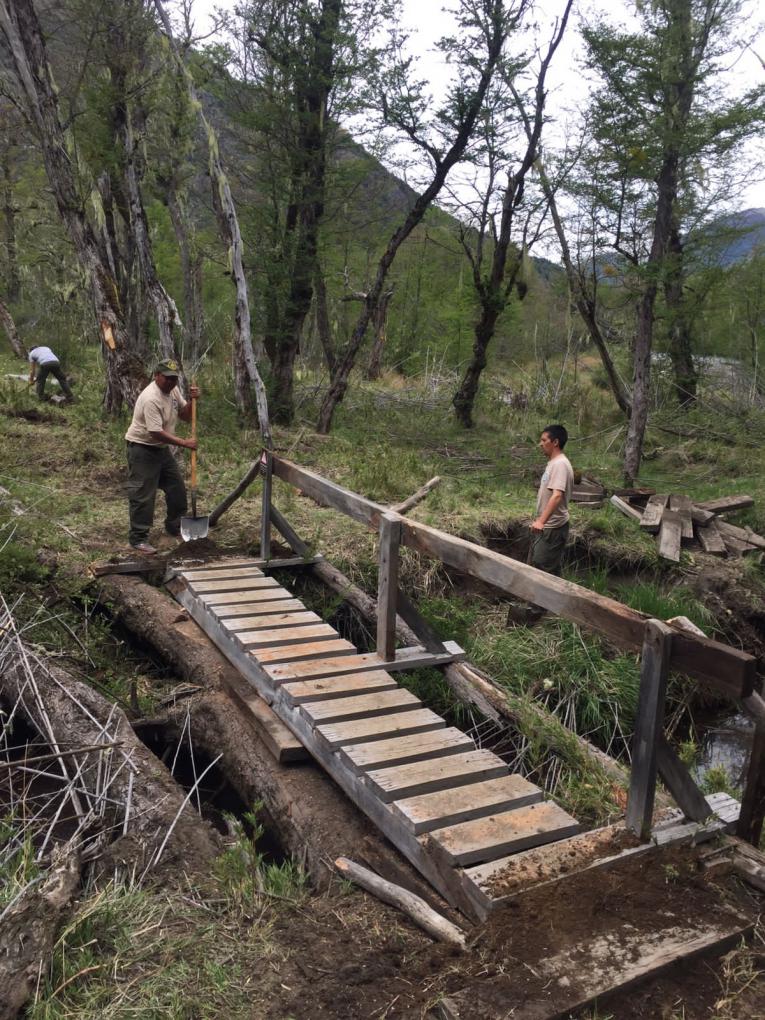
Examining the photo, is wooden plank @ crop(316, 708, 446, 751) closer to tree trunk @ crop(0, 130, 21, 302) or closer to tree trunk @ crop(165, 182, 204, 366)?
tree trunk @ crop(165, 182, 204, 366)

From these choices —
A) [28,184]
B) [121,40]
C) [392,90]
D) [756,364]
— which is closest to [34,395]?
[121,40]

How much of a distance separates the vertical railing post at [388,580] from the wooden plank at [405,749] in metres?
1.01

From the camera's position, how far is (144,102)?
15328mm

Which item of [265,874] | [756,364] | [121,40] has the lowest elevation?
[265,874]

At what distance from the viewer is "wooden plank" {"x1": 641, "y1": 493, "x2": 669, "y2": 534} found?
33.0 feet

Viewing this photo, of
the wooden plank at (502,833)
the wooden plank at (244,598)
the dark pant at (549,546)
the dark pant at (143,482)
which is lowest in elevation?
the wooden plank at (502,833)

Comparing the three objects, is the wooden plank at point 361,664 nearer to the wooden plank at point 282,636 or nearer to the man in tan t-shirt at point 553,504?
the wooden plank at point 282,636

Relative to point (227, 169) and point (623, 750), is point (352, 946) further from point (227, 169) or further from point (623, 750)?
point (227, 169)

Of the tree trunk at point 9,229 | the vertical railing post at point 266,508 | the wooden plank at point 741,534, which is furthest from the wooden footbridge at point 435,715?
the tree trunk at point 9,229

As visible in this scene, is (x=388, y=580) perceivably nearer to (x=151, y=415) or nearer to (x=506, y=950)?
(x=506, y=950)

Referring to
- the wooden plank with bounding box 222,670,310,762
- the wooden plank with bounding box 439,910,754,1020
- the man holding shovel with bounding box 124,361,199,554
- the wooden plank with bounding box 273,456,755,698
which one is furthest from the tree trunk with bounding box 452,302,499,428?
the wooden plank with bounding box 439,910,754,1020

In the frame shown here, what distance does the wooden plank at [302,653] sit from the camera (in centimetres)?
527

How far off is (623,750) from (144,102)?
48.7ft

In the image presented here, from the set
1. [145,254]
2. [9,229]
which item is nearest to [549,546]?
[145,254]
